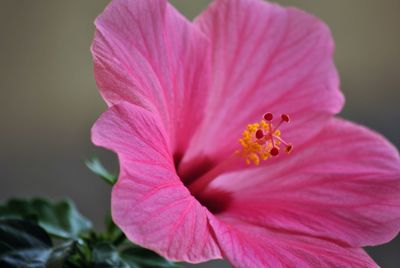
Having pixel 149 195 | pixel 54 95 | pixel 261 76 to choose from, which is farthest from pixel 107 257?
pixel 54 95

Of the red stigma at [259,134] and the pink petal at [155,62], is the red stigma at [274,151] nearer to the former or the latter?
the red stigma at [259,134]

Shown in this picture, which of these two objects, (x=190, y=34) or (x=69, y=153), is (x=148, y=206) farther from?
(x=69, y=153)

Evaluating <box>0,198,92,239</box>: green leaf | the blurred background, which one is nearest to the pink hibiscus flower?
<box>0,198,92,239</box>: green leaf

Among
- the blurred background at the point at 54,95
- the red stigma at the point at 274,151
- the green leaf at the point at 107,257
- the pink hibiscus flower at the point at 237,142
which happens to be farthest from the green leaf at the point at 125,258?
the blurred background at the point at 54,95

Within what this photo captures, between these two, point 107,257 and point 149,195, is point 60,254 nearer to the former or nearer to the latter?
point 107,257

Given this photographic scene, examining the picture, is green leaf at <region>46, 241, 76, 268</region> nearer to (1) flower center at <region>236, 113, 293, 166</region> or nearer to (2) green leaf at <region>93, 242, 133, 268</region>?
(2) green leaf at <region>93, 242, 133, 268</region>

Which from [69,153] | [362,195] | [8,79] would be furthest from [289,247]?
[8,79]
